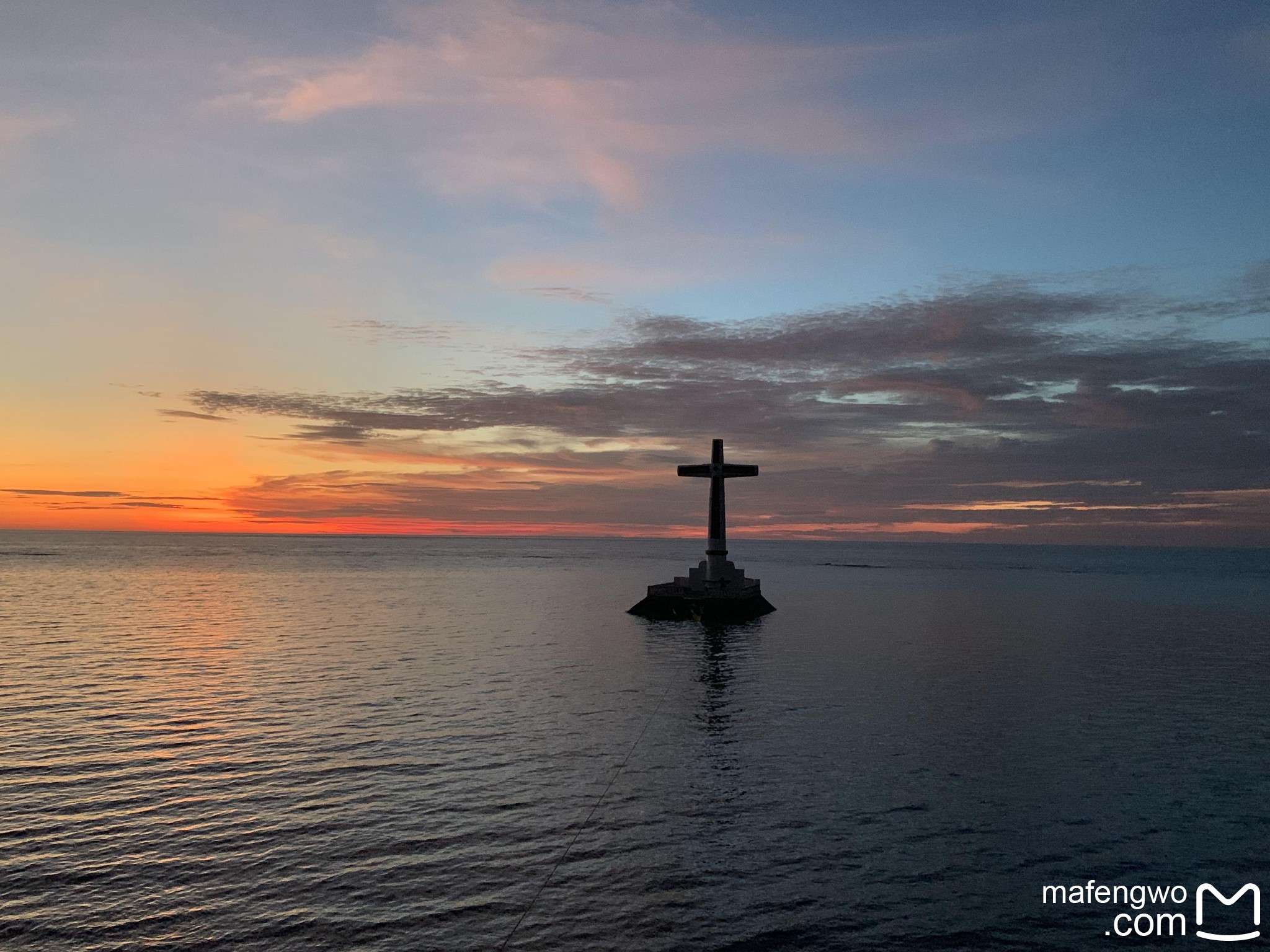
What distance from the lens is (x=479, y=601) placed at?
9738cm

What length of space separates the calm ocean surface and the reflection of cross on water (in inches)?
821

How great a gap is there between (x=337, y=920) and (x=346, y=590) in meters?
99.2

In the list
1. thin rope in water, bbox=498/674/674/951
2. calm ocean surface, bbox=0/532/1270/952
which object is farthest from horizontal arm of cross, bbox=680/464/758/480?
thin rope in water, bbox=498/674/674/951

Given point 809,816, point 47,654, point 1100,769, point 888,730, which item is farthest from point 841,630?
point 47,654

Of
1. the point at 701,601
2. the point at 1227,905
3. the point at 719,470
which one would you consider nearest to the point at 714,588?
the point at 701,601

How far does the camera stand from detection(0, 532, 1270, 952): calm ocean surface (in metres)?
16.7

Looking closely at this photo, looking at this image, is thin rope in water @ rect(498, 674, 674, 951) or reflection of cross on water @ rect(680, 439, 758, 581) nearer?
thin rope in water @ rect(498, 674, 674, 951)

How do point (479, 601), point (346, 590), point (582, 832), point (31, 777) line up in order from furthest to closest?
1. point (346, 590)
2. point (479, 601)
3. point (31, 777)
4. point (582, 832)

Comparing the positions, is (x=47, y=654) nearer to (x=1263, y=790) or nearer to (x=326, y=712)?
(x=326, y=712)

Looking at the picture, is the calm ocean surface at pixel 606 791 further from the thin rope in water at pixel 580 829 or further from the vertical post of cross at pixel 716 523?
the vertical post of cross at pixel 716 523

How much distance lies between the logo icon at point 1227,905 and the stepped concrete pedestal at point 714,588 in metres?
58.9

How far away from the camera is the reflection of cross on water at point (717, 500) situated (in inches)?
3132

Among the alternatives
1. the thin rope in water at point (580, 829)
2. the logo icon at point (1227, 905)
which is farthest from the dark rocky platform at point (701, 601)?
the logo icon at point (1227, 905)

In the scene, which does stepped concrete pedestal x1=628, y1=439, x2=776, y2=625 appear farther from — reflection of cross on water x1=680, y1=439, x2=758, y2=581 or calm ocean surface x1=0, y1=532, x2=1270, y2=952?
calm ocean surface x1=0, y1=532, x2=1270, y2=952
